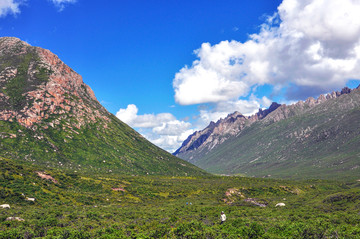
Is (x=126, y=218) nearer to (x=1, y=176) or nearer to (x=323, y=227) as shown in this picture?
(x=323, y=227)

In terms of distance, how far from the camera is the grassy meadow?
40.7 metres

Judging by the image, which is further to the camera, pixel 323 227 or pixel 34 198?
pixel 34 198

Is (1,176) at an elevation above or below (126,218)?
above

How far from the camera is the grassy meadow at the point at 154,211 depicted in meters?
40.7

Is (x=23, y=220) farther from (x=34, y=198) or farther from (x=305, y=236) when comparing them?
(x=305, y=236)

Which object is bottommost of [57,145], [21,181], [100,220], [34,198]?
[100,220]

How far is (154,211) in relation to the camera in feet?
232

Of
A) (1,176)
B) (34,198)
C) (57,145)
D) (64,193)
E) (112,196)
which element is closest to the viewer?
(34,198)

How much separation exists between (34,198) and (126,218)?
1471 inches

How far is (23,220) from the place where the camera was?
4778 centimetres

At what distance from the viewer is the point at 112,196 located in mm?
103250

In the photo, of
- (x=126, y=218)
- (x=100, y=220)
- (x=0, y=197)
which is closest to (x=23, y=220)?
(x=100, y=220)

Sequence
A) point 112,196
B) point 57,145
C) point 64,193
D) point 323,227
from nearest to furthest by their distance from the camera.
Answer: point 323,227, point 64,193, point 112,196, point 57,145

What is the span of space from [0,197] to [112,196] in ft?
136
